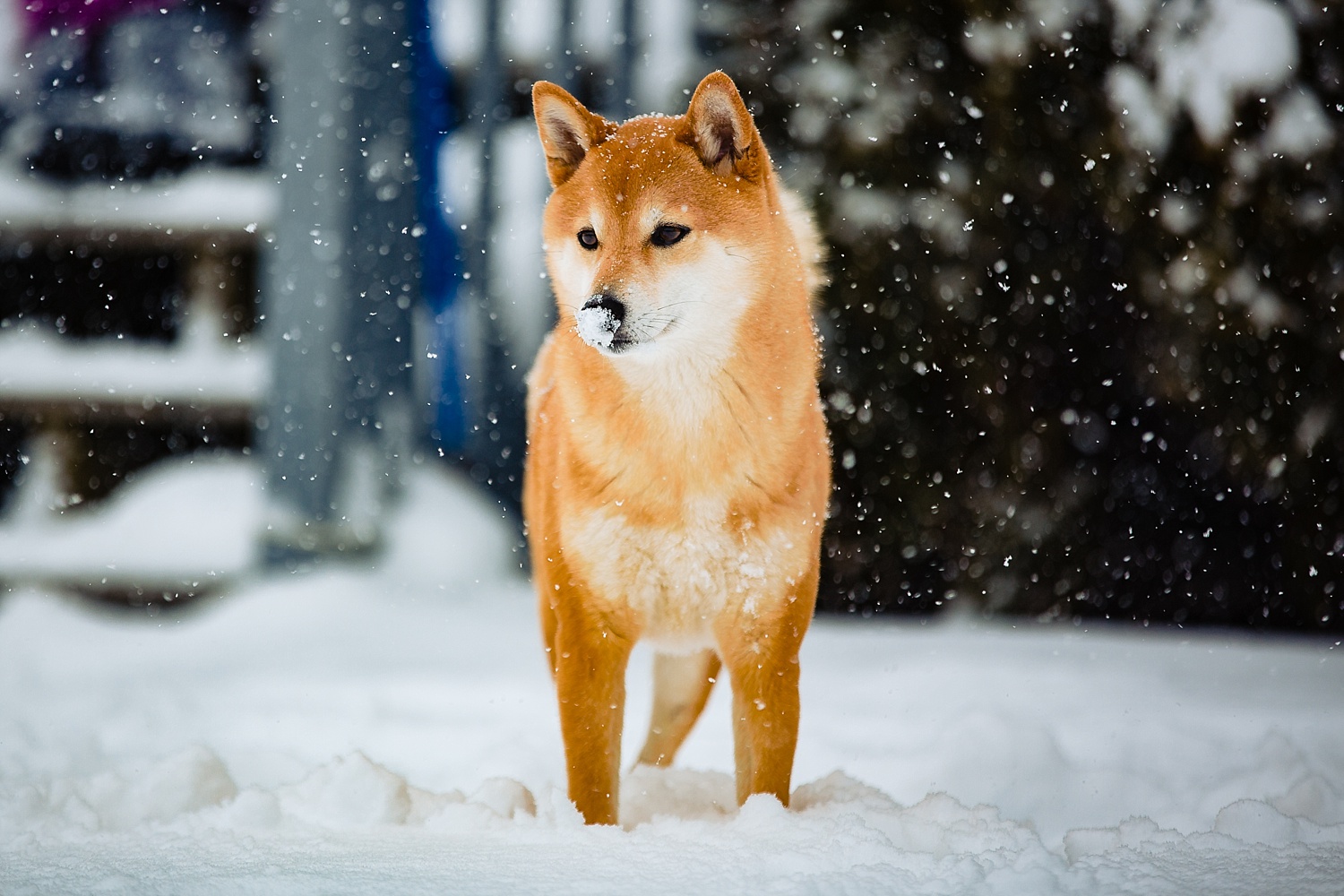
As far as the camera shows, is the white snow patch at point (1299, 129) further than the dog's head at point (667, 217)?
Yes

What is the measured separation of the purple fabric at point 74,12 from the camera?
472 centimetres

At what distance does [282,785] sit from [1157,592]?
296 centimetres

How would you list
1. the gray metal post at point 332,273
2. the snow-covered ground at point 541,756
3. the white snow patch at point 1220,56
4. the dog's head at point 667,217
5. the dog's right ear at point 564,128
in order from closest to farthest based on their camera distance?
the snow-covered ground at point 541,756 → the dog's head at point 667,217 → the dog's right ear at point 564,128 → the white snow patch at point 1220,56 → the gray metal post at point 332,273

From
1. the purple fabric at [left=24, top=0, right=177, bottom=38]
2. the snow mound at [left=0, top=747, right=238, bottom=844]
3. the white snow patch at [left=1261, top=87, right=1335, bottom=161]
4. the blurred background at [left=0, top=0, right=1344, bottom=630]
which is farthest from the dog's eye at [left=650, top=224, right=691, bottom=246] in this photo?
the purple fabric at [left=24, top=0, right=177, bottom=38]

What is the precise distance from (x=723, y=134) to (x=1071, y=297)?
2352mm

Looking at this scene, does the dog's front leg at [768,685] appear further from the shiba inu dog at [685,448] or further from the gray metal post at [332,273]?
the gray metal post at [332,273]

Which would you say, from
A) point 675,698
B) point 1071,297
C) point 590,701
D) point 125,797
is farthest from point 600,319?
point 1071,297

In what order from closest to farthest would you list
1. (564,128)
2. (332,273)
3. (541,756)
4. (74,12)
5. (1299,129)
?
1. (564,128)
2. (541,756)
3. (1299,129)
4. (332,273)
5. (74,12)

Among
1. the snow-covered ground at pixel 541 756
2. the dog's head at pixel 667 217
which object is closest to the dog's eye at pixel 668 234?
the dog's head at pixel 667 217

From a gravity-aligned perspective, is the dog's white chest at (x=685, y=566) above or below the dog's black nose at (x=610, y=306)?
below

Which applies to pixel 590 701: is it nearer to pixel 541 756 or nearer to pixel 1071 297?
pixel 541 756

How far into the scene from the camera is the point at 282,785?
5.69 feet

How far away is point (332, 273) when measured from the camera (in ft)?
11.7

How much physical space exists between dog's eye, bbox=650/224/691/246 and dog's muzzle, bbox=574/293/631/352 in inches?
5.8
